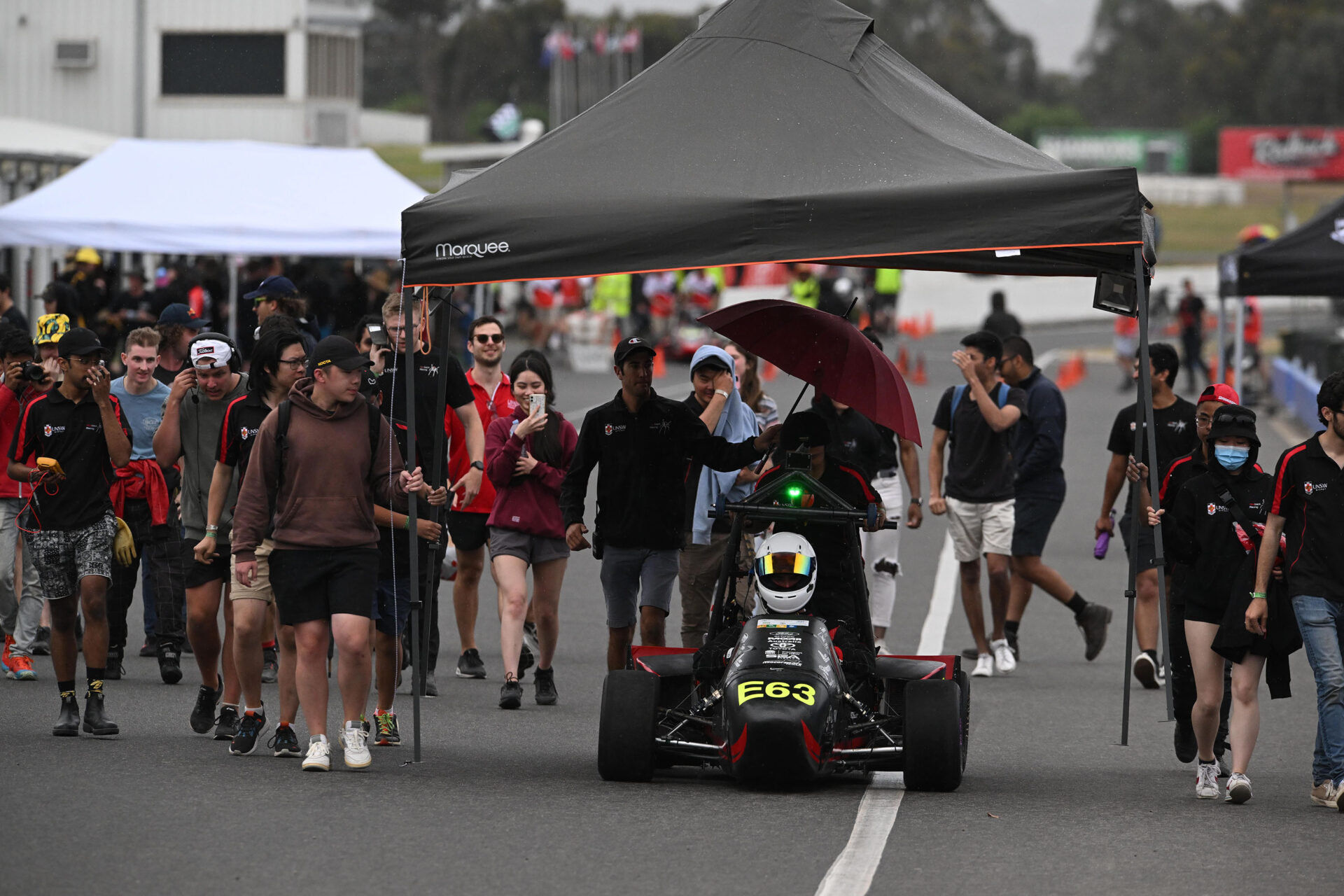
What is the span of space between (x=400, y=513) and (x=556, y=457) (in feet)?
4.85

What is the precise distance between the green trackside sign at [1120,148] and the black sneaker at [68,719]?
324 ft

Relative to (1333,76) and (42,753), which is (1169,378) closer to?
(42,753)

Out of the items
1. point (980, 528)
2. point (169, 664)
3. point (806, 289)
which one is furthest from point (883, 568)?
point (806, 289)

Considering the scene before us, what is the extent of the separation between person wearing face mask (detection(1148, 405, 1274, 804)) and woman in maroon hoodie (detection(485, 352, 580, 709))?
11.1ft

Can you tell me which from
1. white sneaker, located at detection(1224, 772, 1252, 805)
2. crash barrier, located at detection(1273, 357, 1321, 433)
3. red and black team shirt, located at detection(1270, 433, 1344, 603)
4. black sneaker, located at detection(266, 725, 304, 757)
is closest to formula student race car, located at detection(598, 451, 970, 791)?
white sneaker, located at detection(1224, 772, 1252, 805)

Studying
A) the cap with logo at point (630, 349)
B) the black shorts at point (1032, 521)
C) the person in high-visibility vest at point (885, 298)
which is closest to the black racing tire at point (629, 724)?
the cap with logo at point (630, 349)

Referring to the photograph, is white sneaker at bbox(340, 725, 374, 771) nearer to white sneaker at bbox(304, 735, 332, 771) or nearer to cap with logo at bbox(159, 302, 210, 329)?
white sneaker at bbox(304, 735, 332, 771)

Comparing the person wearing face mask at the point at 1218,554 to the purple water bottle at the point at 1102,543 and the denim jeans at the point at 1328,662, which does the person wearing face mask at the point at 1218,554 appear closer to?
the denim jeans at the point at 1328,662

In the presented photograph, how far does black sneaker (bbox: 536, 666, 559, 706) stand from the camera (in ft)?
34.2

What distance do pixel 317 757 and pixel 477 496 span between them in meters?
2.88

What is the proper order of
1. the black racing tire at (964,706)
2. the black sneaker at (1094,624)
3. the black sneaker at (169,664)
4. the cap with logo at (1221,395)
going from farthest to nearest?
1. the black sneaker at (1094,624)
2. the black sneaker at (169,664)
3. the cap with logo at (1221,395)
4. the black racing tire at (964,706)

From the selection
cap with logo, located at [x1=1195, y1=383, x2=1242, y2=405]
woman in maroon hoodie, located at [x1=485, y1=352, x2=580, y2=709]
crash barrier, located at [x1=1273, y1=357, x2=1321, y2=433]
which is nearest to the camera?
cap with logo, located at [x1=1195, y1=383, x2=1242, y2=405]

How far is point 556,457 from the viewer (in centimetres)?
1042

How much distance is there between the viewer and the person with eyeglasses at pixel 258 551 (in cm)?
853
